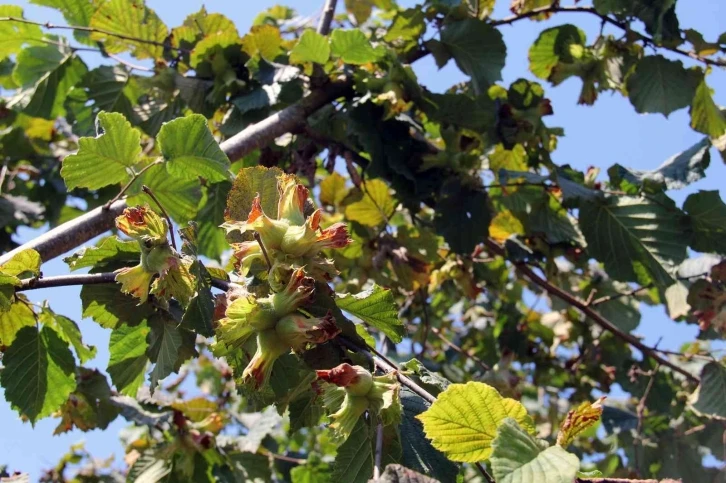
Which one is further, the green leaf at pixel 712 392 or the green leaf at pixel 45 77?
the green leaf at pixel 45 77

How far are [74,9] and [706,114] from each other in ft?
7.31

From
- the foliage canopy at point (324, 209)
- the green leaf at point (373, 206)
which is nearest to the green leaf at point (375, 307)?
the foliage canopy at point (324, 209)

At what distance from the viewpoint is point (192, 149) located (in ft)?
4.24

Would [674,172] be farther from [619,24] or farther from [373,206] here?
[373,206]

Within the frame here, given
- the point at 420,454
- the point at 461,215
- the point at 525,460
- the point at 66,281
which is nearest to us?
the point at 525,460

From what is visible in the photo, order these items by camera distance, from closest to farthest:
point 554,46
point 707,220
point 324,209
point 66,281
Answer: point 66,281 → point 707,220 → point 554,46 → point 324,209

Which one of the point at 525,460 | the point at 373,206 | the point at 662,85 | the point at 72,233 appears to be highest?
the point at 662,85

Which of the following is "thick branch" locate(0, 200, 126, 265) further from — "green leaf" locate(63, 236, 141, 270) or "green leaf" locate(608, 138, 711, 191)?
"green leaf" locate(608, 138, 711, 191)

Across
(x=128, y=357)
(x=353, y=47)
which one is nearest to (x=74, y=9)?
(x=353, y=47)

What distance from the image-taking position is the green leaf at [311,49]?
6.81 ft

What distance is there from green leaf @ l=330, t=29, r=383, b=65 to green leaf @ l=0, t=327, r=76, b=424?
1164 millimetres

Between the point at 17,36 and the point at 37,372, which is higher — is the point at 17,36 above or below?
above

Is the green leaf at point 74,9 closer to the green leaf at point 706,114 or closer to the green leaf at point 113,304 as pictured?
the green leaf at point 113,304

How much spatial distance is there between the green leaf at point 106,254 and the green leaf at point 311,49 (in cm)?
106
